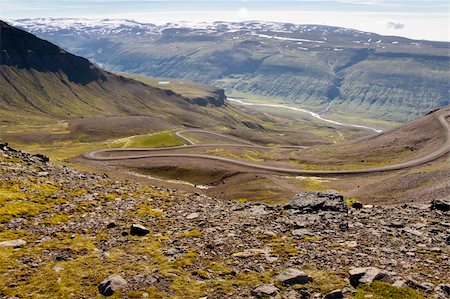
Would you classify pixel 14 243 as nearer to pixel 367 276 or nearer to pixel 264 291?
pixel 264 291

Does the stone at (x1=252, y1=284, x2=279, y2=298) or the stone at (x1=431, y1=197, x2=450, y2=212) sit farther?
the stone at (x1=431, y1=197, x2=450, y2=212)

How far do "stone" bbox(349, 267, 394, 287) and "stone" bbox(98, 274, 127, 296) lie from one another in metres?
14.4

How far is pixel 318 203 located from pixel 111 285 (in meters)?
26.6

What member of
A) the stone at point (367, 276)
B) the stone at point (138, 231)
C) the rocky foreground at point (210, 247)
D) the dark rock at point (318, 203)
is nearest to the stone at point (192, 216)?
the rocky foreground at point (210, 247)

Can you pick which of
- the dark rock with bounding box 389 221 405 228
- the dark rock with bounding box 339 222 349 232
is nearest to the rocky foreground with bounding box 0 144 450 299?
the dark rock with bounding box 339 222 349 232

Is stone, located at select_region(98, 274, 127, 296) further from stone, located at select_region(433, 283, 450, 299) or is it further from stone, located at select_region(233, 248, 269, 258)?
stone, located at select_region(433, 283, 450, 299)

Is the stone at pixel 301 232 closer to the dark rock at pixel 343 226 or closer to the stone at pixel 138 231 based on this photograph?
the dark rock at pixel 343 226

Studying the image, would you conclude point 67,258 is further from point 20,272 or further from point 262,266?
point 262,266

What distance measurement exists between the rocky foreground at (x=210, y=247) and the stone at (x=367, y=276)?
0.20 feet

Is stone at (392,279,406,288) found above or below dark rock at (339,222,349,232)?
above

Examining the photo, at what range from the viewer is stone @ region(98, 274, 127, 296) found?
24.9 meters

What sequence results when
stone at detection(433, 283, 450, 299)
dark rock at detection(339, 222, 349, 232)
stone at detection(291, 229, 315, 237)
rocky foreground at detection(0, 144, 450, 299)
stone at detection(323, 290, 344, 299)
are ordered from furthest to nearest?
dark rock at detection(339, 222, 349, 232)
stone at detection(291, 229, 315, 237)
rocky foreground at detection(0, 144, 450, 299)
stone at detection(433, 283, 450, 299)
stone at detection(323, 290, 344, 299)

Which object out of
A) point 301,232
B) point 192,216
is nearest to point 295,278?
point 301,232

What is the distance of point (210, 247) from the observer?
32.2 metres
